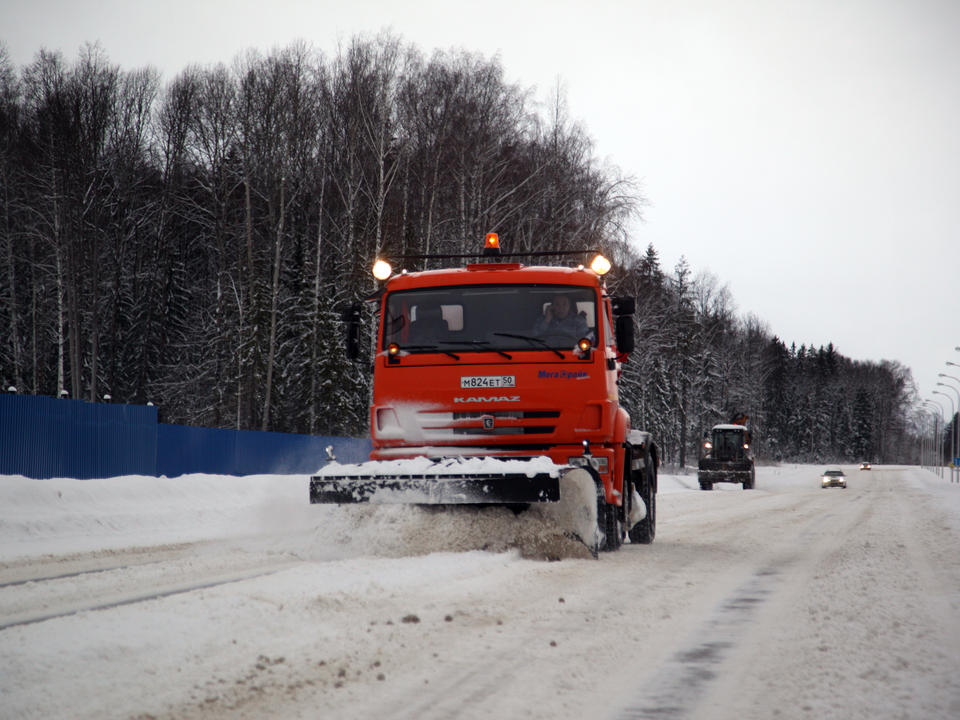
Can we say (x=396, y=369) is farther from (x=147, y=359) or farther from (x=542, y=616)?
(x=147, y=359)

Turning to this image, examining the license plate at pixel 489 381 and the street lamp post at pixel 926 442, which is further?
the street lamp post at pixel 926 442

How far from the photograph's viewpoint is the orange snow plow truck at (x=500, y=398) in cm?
723

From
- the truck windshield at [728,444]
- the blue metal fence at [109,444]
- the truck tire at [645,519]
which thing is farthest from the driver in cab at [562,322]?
the truck windshield at [728,444]

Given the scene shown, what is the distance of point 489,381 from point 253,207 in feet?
88.2

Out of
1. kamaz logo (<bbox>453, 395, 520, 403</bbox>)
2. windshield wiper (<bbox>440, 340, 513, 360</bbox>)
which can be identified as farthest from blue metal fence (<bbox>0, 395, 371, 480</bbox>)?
kamaz logo (<bbox>453, 395, 520, 403</bbox>)

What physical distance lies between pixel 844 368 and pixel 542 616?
14417 centimetres

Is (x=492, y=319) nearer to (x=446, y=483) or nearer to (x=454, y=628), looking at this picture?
(x=446, y=483)

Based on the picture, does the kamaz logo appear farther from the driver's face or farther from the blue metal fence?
the blue metal fence

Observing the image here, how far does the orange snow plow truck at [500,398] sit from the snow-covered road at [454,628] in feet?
1.62

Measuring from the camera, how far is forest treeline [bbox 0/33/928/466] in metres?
29.3

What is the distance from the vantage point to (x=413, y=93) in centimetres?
2917

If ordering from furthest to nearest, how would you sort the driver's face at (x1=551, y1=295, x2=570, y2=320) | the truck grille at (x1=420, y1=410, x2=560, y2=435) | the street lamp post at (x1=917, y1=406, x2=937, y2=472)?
the street lamp post at (x1=917, y1=406, x2=937, y2=472) < the driver's face at (x1=551, y1=295, x2=570, y2=320) < the truck grille at (x1=420, y1=410, x2=560, y2=435)

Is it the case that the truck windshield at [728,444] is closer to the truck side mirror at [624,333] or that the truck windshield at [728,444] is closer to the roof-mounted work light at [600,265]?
the roof-mounted work light at [600,265]

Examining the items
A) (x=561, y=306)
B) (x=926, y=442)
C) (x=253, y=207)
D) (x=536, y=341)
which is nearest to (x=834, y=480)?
(x=253, y=207)
